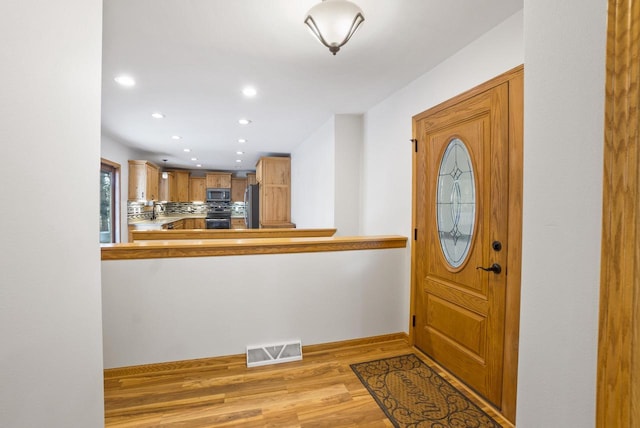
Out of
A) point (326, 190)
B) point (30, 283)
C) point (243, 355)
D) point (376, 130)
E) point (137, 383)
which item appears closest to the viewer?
point (30, 283)

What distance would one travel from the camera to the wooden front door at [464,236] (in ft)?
6.08

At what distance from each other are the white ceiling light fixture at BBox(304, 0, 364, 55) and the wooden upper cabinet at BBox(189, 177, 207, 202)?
8540mm

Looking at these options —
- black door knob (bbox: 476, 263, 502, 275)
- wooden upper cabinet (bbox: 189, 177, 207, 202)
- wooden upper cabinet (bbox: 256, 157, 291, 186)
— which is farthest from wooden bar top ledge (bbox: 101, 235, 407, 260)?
wooden upper cabinet (bbox: 189, 177, 207, 202)

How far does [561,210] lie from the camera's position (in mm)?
666

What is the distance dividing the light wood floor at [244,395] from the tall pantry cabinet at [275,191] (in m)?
4.09

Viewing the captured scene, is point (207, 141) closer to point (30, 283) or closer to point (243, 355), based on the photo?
point (243, 355)

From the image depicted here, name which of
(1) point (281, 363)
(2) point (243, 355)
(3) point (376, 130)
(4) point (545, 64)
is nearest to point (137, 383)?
(2) point (243, 355)

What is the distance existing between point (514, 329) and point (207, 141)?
5.35 metres

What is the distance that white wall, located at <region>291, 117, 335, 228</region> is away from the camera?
3992 mm

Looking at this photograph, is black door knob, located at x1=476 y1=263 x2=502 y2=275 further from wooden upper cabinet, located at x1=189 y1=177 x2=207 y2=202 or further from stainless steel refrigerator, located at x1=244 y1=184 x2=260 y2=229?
wooden upper cabinet, located at x1=189 y1=177 x2=207 y2=202

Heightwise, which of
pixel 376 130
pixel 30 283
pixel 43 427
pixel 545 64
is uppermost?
pixel 376 130

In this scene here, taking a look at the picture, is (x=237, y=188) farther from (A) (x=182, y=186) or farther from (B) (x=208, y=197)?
(A) (x=182, y=186)

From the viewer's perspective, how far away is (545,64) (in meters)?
0.71

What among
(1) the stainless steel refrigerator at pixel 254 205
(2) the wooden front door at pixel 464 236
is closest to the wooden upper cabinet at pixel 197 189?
(1) the stainless steel refrigerator at pixel 254 205
